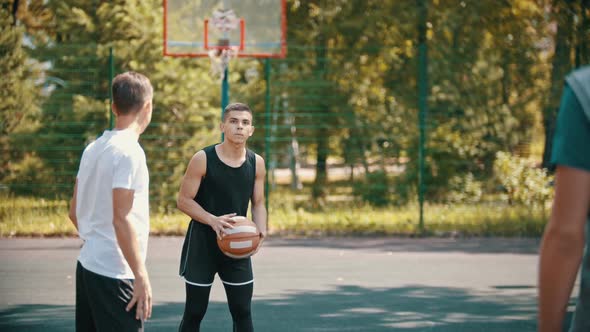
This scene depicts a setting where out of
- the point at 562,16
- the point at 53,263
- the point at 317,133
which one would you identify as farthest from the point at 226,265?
the point at 562,16

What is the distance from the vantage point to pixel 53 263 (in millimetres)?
11062

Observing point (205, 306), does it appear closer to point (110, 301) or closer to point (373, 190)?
point (110, 301)

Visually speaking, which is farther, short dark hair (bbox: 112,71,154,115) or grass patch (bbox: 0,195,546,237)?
grass patch (bbox: 0,195,546,237)

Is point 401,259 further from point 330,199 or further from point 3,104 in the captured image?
point 3,104

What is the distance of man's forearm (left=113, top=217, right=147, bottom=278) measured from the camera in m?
3.90

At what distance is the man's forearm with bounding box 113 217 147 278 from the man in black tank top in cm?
170

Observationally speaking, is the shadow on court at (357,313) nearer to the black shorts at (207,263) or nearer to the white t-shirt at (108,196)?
the black shorts at (207,263)

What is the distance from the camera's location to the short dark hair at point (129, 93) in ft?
13.3

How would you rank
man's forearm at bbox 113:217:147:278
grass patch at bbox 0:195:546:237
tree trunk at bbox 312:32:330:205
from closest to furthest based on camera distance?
man's forearm at bbox 113:217:147:278, grass patch at bbox 0:195:546:237, tree trunk at bbox 312:32:330:205

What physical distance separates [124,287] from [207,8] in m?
11.2

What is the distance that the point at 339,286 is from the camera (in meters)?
9.55

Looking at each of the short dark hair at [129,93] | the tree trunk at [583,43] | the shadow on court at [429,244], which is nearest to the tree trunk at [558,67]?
the tree trunk at [583,43]

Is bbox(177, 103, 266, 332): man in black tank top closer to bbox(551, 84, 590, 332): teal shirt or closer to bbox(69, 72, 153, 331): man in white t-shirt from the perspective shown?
bbox(69, 72, 153, 331): man in white t-shirt

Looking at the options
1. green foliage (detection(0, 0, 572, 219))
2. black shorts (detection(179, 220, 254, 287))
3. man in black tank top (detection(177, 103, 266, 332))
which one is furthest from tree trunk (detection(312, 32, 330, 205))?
black shorts (detection(179, 220, 254, 287))
